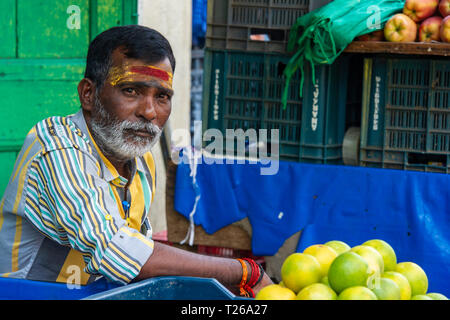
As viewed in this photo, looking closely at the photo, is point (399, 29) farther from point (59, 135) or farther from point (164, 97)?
point (59, 135)

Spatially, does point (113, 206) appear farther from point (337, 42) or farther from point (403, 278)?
point (337, 42)

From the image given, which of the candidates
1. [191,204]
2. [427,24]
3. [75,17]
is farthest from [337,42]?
[75,17]

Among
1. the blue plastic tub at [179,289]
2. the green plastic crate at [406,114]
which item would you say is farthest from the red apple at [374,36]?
the blue plastic tub at [179,289]

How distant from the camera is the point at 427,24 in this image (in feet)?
13.8

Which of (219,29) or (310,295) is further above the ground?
(219,29)

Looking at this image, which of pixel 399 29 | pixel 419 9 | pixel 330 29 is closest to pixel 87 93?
pixel 330 29

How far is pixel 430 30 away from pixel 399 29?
23 centimetres

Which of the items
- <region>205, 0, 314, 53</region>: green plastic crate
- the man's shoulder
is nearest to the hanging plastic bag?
<region>205, 0, 314, 53</region>: green plastic crate

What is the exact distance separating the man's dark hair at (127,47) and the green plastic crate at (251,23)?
2151 mm

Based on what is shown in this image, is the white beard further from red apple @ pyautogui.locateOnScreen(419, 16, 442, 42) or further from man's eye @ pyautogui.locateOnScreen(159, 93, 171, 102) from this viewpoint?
red apple @ pyautogui.locateOnScreen(419, 16, 442, 42)

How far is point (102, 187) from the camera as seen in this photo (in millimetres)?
2090

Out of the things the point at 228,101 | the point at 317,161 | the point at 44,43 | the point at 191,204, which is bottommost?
the point at 191,204

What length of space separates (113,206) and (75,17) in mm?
2881

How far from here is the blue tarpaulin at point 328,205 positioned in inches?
159
